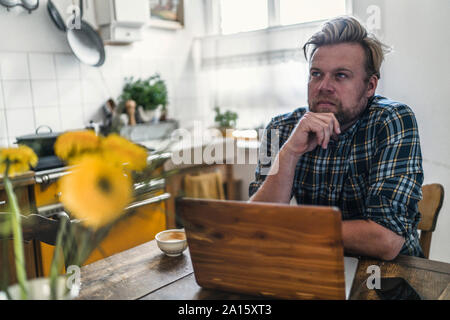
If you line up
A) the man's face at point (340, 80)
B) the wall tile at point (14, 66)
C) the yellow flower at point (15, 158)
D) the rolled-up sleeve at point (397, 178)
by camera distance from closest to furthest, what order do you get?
the yellow flower at point (15, 158), the rolled-up sleeve at point (397, 178), the man's face at point (340, 80), the wall tile at point (14, 66)

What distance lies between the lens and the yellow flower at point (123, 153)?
18.0 inches

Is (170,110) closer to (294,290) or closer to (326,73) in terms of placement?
(326,73)

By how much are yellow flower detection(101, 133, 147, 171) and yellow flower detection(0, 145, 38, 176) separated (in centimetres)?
14

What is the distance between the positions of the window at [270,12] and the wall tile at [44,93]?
1.51 meters

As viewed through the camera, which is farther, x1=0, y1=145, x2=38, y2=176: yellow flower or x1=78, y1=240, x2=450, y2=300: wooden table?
x1=78, y1=240, x2=450, y2=300: wooden table

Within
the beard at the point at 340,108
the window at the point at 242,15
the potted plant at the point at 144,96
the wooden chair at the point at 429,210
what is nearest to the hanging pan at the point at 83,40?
the potted plant at the point at 144,96

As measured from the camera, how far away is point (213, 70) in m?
3.43

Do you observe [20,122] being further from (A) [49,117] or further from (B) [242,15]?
(B) [242,15]

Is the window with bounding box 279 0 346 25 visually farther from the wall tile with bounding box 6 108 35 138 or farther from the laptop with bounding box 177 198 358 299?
the laptop with bounding box 177 198 358 299

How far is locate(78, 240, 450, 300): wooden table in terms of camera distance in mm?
763

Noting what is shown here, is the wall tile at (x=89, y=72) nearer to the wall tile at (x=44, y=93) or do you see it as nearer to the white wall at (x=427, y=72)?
the wall tile at (x=44, y=93)

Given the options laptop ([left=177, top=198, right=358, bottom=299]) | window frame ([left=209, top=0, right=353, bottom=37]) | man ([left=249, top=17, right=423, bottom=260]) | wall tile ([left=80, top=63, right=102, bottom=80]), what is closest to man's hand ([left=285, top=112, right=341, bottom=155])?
man ([left=249, top=17, right=423, bottom=260])
